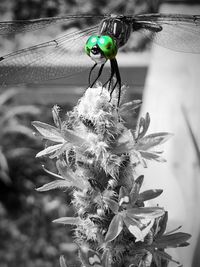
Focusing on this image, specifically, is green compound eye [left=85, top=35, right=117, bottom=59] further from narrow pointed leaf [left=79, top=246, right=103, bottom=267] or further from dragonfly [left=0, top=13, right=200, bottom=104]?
narrow pointed leaf [left=79, top=246, right=103, bottom=267]

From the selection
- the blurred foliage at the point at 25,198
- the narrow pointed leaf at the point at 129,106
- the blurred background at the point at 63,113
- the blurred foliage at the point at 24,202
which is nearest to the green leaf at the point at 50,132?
the narrow pointed leaf at the point at 129,106

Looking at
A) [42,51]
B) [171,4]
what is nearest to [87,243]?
[42,51]

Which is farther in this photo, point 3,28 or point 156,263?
point 3,28

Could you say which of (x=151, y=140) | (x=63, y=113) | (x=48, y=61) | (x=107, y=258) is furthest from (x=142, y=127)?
(x=63, y=113)

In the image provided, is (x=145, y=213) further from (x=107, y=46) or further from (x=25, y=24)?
(x=25, y=24)

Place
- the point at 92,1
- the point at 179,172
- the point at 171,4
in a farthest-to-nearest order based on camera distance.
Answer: the point at 92,1
the point at 171,4
the point at 179,172

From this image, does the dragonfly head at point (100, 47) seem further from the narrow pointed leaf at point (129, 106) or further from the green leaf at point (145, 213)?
the green leaf at point (145, 213)

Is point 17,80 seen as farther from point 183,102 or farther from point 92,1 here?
point 92,1
